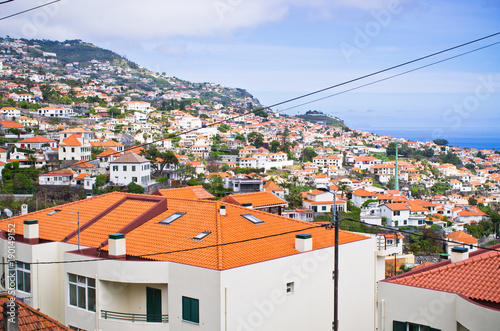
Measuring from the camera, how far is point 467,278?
25.7 ft

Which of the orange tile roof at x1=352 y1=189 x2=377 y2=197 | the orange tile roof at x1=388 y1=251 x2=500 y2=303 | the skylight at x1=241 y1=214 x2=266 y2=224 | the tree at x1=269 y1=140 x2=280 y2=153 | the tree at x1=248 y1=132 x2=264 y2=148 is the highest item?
the tree at x1=248 y1=132 x2=264 y2=148

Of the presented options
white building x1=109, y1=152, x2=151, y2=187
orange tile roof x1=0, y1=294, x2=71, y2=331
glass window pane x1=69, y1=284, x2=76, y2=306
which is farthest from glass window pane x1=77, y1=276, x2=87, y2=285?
white building x1=109, y1=152, x2=151, y2=187

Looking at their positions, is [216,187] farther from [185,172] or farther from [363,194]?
[363,194]

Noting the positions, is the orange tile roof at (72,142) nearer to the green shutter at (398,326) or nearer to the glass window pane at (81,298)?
the glass window pane at (81,298)

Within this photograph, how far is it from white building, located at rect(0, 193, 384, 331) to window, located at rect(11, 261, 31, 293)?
2 cm

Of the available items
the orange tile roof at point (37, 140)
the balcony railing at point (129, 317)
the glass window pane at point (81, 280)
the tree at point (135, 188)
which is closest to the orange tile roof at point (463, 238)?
the tree at point (135, 188)

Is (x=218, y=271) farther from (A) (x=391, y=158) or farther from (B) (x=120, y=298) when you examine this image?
(A) (x=391, y=158)

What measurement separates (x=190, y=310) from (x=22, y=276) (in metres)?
4.94

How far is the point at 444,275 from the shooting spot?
807 cm

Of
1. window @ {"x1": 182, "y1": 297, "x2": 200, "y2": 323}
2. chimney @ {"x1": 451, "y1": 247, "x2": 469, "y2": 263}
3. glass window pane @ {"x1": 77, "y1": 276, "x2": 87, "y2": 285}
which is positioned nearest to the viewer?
chimney @ {"x1": 451, "y1": 247, "x2": 469, "y2": 263}

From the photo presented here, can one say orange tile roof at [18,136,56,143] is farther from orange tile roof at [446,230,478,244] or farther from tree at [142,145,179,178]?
orange tile roof at [446,230,478,244]

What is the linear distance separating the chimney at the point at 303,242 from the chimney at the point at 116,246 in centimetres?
367

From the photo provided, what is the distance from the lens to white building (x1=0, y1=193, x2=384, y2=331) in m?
9.64

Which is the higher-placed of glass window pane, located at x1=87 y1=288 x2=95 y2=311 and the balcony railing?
glass window pane, located at x1=87 y1=288 x2=95 y2=311
